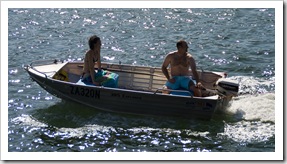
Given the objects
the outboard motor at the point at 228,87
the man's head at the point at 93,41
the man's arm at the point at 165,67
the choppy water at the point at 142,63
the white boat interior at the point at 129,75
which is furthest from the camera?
the white boat interior at the point at 129,75

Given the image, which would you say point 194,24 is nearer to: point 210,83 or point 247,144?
point 210,83

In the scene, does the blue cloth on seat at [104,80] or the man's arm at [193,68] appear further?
the blue cloth on seat at [104,80]

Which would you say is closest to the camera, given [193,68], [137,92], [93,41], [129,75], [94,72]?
[137,92]

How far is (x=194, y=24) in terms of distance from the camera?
2048 cm

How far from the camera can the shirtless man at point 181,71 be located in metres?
12.3

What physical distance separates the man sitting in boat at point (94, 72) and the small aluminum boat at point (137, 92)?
25cm

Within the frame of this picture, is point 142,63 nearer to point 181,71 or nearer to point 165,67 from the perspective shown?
point 165,67

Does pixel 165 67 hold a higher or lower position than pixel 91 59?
lower

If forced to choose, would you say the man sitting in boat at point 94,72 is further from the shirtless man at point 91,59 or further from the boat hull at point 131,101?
the boat hull at point 131,101

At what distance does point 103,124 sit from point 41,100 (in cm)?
245

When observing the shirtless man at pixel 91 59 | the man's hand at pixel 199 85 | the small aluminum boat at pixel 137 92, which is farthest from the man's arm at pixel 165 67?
the shirtless man at pixel 91 59

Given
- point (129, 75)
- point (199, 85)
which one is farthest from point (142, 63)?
point (199, 85)

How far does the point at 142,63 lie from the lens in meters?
16.6

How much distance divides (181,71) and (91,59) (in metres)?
A: 2.16
